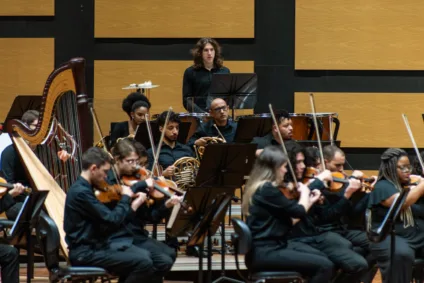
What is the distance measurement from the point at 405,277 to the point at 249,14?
398cm

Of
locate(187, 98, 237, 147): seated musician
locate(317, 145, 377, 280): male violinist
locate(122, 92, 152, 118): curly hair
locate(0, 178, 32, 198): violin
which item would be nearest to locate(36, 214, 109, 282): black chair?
locate(0, 178, 32, 198): violin

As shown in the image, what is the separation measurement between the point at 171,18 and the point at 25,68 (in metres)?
1.62

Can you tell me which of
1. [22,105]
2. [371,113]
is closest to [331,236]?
[22,105]

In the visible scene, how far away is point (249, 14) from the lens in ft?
28.5

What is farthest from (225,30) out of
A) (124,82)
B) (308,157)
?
(308,157)

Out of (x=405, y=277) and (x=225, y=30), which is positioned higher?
(x=225, y=30)

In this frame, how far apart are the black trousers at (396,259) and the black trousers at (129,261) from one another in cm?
144

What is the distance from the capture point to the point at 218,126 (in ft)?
23.5

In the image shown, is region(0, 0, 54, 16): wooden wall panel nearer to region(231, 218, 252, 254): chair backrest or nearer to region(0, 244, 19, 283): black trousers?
region(0, 244, 19, 283): black trousers

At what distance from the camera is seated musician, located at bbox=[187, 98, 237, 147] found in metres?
7.05

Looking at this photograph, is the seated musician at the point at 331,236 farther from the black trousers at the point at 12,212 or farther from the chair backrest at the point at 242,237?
the black trousers at the point at 12,212

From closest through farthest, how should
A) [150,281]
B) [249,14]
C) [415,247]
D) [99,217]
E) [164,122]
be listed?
1. [99,217]
2. [150,281]
3. [415,247]
4. [164,122]
5. [249,14]

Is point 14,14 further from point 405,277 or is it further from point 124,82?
point 405,277

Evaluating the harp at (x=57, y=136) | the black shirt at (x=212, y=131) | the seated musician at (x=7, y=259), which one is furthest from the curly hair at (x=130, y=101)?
the seated musician at (x=7, y=259)
